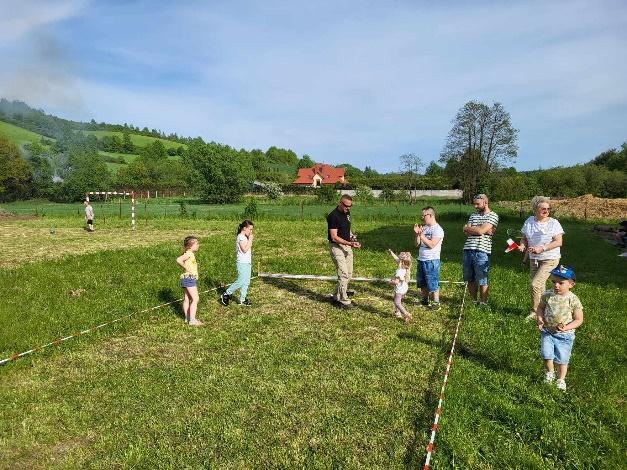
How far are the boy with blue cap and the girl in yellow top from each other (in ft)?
17.5

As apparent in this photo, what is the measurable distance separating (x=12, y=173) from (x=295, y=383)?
7111 centimetres

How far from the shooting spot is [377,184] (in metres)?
72.1

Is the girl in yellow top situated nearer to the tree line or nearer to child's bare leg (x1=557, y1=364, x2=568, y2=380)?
child's bare leg (x1=557, y1=364, x2=568, y2=380)

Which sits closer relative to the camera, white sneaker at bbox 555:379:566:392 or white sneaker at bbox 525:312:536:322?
white sneaker at bbox 555:379:566:392

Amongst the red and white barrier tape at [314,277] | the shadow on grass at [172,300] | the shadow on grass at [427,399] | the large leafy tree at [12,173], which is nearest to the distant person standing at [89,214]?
the red and white barrier tape at [314,277]

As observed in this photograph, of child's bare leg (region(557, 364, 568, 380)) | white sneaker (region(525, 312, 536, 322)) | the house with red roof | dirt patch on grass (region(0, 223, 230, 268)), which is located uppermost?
the house with red roof

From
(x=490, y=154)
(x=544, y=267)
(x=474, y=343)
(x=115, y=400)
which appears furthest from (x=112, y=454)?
(x=490, y=154)

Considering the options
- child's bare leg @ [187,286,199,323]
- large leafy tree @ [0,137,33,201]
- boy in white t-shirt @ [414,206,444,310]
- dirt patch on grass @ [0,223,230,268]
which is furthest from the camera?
large leafy tree @ [0,137,33,201]

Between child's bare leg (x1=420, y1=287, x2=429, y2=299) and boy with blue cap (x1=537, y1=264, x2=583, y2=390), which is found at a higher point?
boy with blue cap (x1=537, y1=264, x2=583, y2=390)

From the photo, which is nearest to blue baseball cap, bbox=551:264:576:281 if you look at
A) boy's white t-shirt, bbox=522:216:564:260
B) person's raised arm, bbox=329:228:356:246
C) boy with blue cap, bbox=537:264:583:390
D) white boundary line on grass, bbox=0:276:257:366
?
boy with blue cap, bbox=537:264:583:390

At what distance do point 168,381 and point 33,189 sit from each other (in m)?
72.1

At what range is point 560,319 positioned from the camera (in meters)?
4.96

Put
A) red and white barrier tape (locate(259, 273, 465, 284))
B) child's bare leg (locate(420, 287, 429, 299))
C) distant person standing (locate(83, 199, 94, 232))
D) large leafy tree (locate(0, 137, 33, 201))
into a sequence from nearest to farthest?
child's bare leg (locate(420, 287, 429, 299))
red and white barrier tape (locate(259, 273, 465, 284))
distant person standing (locate(83, 199, 94, 232))
large leafy tree (locate(0, 137, 33, 201))

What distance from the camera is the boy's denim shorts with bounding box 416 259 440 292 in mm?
8305
